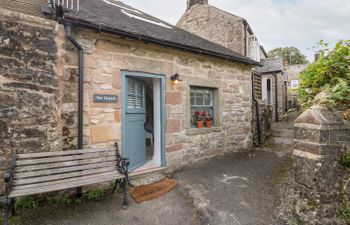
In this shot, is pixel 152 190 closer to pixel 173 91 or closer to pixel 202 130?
pixel 202 130

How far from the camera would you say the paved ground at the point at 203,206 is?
8.38 feet

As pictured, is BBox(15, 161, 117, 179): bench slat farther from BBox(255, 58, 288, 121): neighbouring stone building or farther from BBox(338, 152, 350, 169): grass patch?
BBox(255, 58, 288, 121): neighbouring stone building

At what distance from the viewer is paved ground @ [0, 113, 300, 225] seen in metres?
2.55

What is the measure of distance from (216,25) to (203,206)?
30.6 ft

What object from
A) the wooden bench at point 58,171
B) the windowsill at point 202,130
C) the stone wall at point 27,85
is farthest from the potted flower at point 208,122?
the stone wall at point 27,85

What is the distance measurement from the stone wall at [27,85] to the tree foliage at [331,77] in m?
4.10

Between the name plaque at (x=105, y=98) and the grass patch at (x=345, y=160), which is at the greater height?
the name plaque at (x=105, y=98)

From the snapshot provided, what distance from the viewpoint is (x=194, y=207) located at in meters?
2.92

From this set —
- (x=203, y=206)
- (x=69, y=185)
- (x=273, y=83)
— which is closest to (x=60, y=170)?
(x=69, y=185)

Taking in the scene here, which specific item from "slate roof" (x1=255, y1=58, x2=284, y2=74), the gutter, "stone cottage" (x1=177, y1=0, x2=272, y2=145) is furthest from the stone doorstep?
"slate roof" (x1=255, y1=58, x2=284, y2=74)

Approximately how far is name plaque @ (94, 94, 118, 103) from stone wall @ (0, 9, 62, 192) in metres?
0.70

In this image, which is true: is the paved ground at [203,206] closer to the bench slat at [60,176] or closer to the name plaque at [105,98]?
the bench slat at [60,176]

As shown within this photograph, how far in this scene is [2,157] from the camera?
256 cm

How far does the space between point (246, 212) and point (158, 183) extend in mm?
1835
